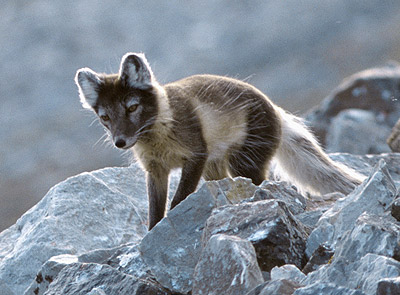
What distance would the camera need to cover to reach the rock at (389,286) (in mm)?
3209

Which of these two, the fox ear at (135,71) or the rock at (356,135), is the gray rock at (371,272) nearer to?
the fox ear at (135,71)

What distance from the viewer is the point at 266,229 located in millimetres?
4309

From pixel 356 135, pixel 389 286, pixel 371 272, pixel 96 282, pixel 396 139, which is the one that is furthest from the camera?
pixel 356 135

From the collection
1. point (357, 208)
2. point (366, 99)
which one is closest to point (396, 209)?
point (357, 208)

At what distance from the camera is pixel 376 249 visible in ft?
12.5

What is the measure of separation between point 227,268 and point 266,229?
0.49 metres

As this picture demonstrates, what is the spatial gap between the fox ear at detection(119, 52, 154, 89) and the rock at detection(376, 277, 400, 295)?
3.70m

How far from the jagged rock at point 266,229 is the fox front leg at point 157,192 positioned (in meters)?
2.07

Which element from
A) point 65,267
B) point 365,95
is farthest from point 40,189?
point 65,267

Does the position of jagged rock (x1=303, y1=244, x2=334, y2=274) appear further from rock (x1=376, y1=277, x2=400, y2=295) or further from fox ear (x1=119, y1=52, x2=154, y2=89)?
fox ear (x1=119, y1=52, x2=154, y2=89)

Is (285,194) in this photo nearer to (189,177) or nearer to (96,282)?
(189,177)

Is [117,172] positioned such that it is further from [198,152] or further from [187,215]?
[187,215]

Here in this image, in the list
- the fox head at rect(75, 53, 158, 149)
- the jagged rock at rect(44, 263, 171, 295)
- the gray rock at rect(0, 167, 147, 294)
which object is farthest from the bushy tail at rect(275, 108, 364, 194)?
the jagged rock at rect(44, 263, 171, 295)

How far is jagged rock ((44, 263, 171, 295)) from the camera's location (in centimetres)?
450
